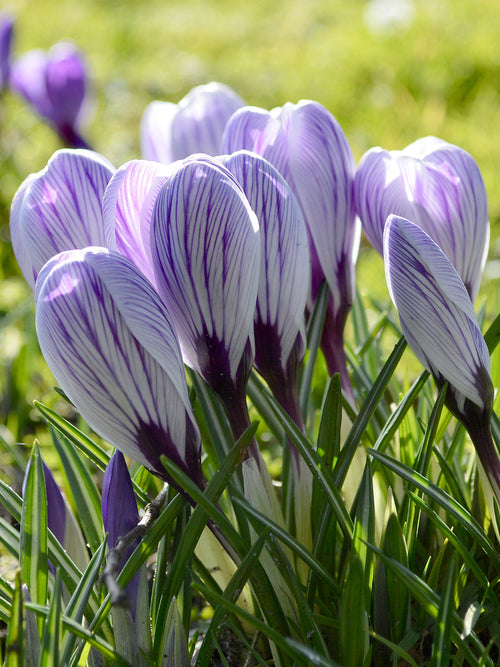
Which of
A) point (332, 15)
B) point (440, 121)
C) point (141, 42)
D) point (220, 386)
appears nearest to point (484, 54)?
point (440, 121)

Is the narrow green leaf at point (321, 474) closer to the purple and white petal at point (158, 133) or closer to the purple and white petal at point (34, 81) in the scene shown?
the purple and white petal at point (158, 133)

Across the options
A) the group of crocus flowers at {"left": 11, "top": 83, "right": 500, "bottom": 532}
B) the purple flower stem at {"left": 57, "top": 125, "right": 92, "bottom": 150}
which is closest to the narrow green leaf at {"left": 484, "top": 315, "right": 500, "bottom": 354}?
the group of crocus flowers at {"left": 11, "top": 83, "right": 500, "bottom": 532}

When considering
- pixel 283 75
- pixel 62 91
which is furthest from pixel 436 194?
pixel 283 75

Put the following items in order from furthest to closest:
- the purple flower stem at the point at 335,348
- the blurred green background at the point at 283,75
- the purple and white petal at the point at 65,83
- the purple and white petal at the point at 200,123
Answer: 1. the blurred green background at the point at 283,75
2. the purple and white petal at the point at 65,83
3. the purple and white petal at the point at 200,123
4. the purple flower stem at the point at 335,348

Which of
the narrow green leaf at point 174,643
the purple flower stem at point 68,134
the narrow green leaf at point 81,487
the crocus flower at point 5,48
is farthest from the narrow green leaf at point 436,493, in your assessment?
the crocus flower at point 5,48

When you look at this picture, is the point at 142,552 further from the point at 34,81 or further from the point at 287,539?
the point at 34,81

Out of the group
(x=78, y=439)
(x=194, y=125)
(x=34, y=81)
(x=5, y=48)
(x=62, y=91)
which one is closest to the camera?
(x=78, y=439)

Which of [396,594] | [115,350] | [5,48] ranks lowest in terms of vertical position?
[396,594]
